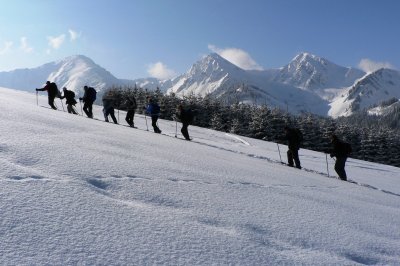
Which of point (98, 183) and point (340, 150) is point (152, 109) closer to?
point (340, 150)

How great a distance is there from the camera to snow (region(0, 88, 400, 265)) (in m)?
4.25

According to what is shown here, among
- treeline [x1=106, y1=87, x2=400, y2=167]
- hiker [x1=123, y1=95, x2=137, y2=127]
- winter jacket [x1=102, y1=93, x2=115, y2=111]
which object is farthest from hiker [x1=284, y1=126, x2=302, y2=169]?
treeline [x1=106, y1=87, x2=400, y2=167]

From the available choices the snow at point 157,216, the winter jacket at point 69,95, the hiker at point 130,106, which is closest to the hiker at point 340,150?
the snow at point 157,216

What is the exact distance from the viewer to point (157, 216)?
17.7ft

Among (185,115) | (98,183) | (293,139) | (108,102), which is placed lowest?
(98,183)

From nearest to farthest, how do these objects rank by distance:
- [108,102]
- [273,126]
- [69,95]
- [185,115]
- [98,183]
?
[98,183], [185,115], [108,102], [69,95], [273,126]

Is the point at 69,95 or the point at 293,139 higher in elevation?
the point at 69,95

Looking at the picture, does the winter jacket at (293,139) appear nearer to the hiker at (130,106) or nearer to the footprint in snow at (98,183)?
the hiker at (130,106)

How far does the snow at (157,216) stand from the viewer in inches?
167

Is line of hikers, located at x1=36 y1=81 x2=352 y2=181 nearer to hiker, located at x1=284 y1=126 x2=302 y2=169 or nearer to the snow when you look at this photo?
hiker, located at x1=284 y1=126 x2=302 y2=169

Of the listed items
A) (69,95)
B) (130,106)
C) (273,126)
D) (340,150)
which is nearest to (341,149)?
(340,150)

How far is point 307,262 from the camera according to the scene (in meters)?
4.88

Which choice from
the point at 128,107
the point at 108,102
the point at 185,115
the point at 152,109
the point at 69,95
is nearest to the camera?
the point at 185,115

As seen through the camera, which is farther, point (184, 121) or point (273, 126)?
point (273, 126)
